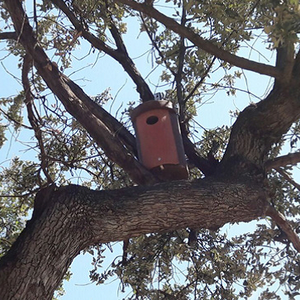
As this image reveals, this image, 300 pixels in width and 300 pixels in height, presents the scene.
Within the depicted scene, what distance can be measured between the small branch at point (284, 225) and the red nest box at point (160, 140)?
781mm

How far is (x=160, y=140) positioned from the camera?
14.6 ft

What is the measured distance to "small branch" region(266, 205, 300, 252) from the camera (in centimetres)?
445

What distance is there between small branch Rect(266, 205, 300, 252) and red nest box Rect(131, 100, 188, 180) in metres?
0.78

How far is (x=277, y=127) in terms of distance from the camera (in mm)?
4344

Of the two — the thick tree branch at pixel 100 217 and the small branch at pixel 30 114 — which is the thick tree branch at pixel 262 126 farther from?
the small branch at pixel 30 114

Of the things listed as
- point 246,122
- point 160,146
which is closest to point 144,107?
point 160,146

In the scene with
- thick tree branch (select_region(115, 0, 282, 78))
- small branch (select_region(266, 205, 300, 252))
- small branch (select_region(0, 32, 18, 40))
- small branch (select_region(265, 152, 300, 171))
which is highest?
small branch (select_region(0, 32, 18, 40))

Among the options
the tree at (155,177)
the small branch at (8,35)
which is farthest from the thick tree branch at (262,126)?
the small branch at (8,35)

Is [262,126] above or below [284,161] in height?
above

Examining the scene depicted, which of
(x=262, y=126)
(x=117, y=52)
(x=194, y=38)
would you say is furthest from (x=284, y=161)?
(x=117, y=52)

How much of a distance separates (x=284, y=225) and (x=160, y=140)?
51.9 inches

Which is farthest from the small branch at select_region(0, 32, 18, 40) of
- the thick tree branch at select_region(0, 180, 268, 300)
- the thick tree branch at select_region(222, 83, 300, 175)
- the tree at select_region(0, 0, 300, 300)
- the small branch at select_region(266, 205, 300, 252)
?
the small branch at select_region(266, 205, 300, 252)

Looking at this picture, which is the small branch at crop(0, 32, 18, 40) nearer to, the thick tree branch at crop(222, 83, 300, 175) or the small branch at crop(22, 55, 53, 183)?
the small branch at crop(22, 55, 53, 183)

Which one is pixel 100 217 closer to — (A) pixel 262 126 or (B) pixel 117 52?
(A) pixel 262 126
